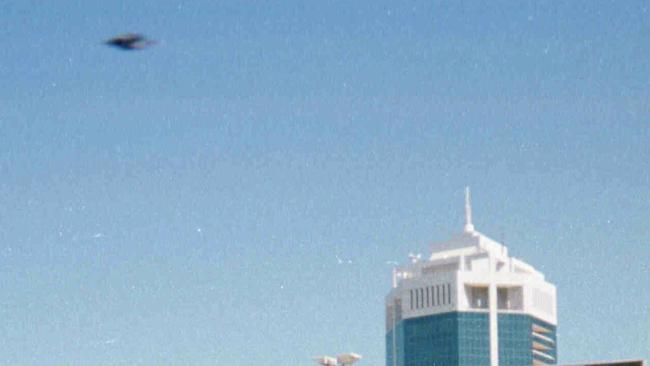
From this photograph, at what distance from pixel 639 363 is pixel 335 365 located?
92.5 feet

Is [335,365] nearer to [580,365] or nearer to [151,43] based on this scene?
[580,365]

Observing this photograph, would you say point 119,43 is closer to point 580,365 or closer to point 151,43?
point 151,43

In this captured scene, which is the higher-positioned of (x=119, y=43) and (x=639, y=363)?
(x=119, y=43)

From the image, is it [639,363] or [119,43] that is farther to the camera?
[639,363]

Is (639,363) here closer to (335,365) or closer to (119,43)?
(335,365)

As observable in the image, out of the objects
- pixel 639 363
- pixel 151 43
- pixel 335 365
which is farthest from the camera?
pixel 335 365

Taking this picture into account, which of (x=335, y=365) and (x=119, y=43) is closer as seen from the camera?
(x=119, y=43)

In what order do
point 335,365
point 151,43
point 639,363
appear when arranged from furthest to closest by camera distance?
point 335,365, point 639,363, point 151,43

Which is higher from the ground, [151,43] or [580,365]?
[151,43]

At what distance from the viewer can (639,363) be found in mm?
102438

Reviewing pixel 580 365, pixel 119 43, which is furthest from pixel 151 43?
pixel 580 365

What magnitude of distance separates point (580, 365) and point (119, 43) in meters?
37.5

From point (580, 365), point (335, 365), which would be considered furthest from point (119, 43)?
point (335, 365)

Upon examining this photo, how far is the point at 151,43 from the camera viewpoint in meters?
75.1
